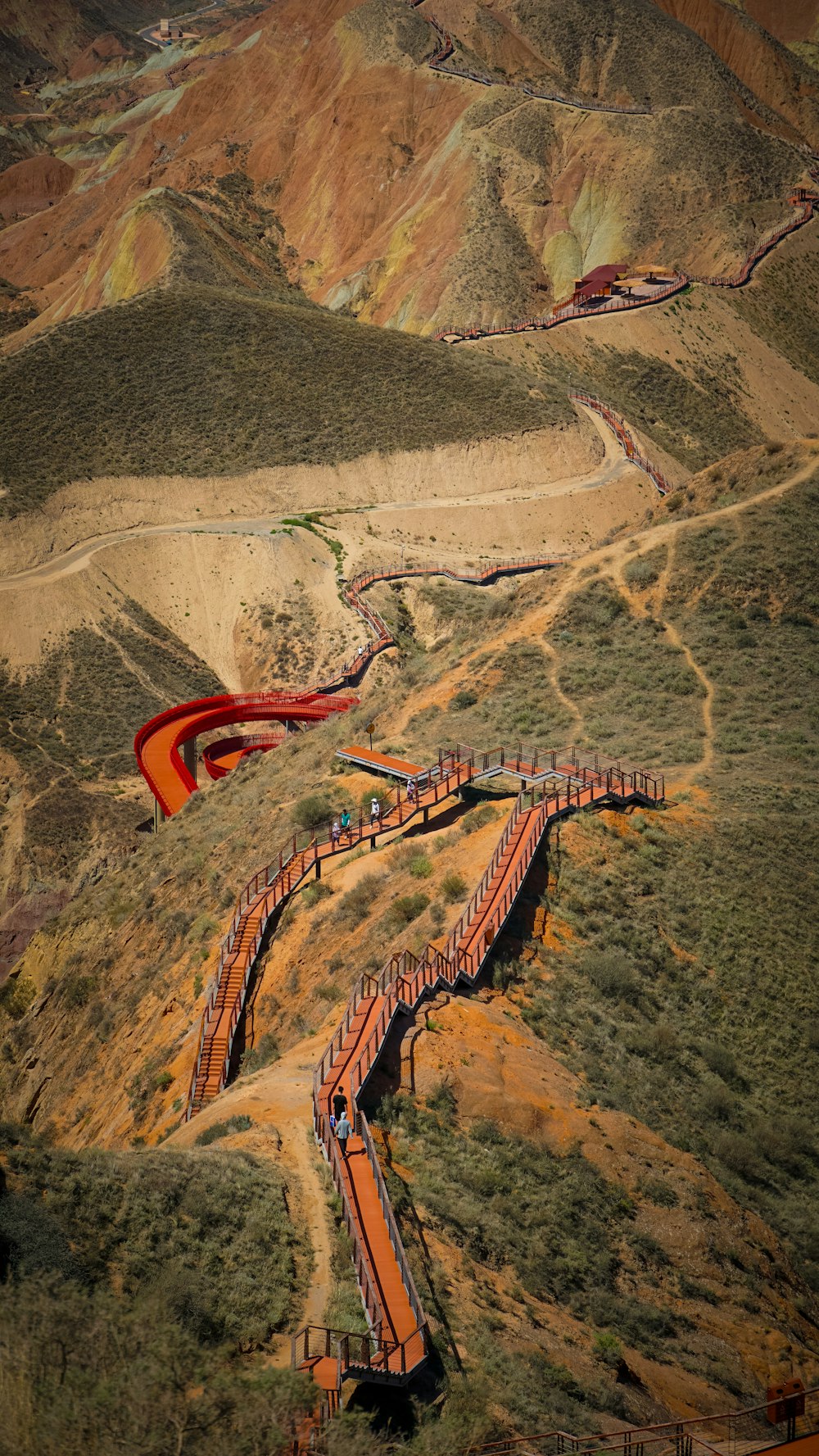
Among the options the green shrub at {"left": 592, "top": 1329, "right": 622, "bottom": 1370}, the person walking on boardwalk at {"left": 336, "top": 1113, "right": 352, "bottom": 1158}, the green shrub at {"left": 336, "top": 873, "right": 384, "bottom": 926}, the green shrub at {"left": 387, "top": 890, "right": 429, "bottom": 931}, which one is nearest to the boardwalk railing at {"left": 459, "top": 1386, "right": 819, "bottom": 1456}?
the green shrub at {"left": 592, "top": 1329, "right": 622, "bottom": 1370}

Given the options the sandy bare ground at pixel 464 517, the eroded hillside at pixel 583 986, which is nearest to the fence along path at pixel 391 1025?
the eroded hillside at pixel 583 986

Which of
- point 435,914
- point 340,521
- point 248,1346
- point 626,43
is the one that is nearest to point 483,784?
point 435,914

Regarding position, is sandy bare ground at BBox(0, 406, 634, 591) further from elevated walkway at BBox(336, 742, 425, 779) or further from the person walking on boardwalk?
the person walking on boardwalk

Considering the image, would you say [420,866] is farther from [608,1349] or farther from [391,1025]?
[608,1349]

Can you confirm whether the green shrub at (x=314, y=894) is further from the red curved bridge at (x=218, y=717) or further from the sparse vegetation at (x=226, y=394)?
the sparse vegetation at (x=226, y=394)

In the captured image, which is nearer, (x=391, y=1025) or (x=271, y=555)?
(x=391, y=1025)

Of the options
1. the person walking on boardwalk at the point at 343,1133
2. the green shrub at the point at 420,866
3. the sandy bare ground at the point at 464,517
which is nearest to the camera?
the person walking on boardwalk at the point at 343,1133

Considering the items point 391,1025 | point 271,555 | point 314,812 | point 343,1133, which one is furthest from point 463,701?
point 271,555

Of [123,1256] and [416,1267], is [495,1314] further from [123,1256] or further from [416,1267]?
Answer: [123,1256]
